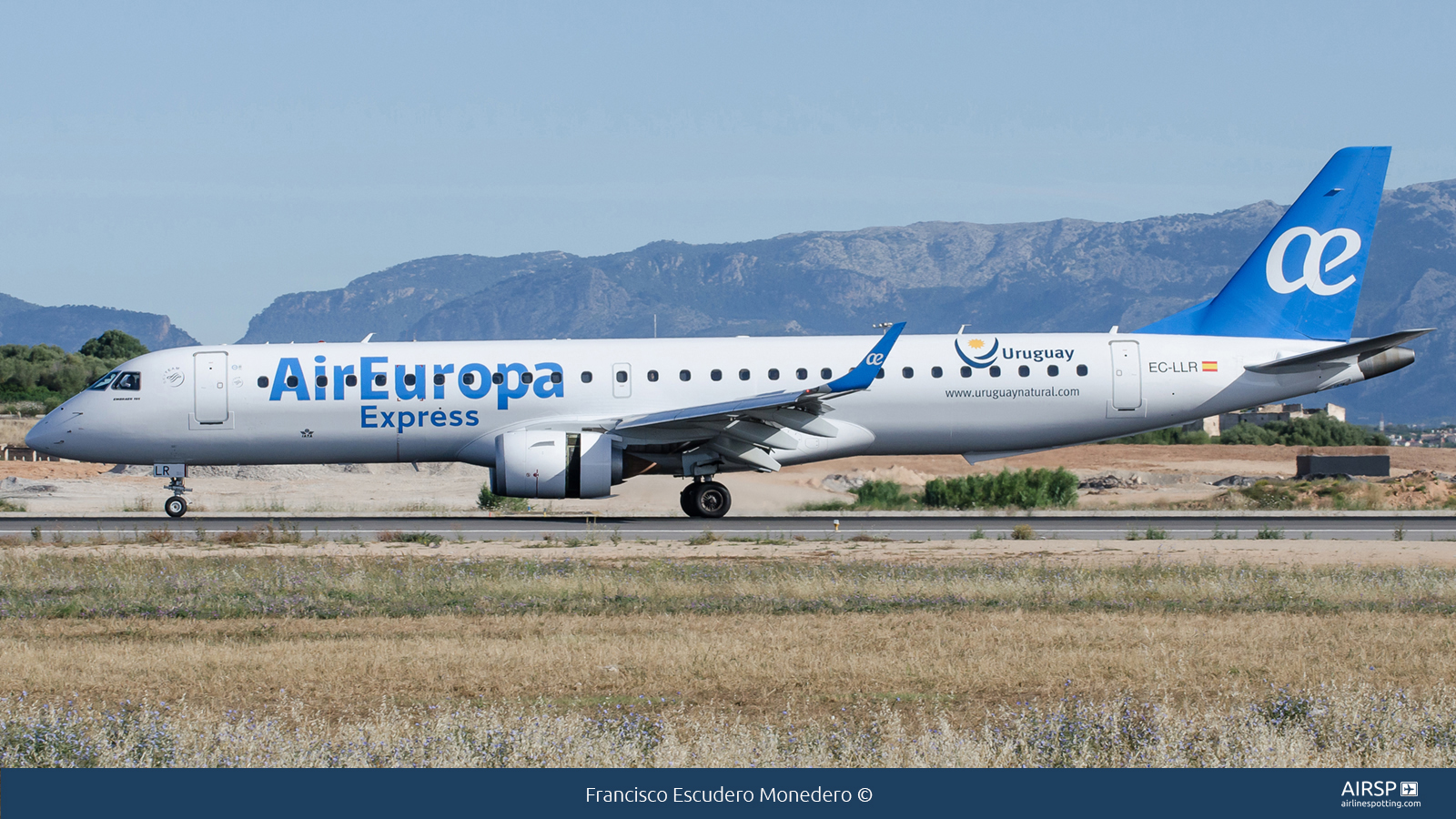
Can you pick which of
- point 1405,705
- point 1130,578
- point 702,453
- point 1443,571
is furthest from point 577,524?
point 1405,705

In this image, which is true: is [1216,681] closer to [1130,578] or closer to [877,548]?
[1130,578]

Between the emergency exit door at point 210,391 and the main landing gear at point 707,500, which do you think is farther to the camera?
the main landing gear at point 707,500

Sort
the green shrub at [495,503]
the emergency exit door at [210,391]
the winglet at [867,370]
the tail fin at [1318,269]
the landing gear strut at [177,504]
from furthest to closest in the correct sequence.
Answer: the green shrub at [495,503] → the tail fin at [1318,269] → the landing gear strut at [177,504] → the emergency exit door at [210,391] → the winglet at [867,370]

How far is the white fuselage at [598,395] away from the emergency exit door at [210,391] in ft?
0.11

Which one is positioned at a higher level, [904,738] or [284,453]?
[284,453]

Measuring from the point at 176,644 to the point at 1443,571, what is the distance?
15.3 meters

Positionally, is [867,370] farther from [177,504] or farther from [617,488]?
[177,504]

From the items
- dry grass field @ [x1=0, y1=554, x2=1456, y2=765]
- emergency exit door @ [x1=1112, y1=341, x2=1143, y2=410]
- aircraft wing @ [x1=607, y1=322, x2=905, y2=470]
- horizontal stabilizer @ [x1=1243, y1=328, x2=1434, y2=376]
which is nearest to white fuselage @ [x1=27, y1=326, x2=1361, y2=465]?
emergency exit door @ [x1=1112, y1=341, x2=1143, y2=410]

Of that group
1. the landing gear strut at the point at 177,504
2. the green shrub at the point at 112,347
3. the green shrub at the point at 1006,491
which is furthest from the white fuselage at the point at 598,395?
the green shrub at the point at 112,347

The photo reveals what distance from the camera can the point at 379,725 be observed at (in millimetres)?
9312

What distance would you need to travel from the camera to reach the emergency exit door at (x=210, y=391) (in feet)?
94.8

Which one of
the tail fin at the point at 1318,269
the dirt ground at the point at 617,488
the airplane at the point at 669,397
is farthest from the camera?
the dirt ground at the point at 617,488

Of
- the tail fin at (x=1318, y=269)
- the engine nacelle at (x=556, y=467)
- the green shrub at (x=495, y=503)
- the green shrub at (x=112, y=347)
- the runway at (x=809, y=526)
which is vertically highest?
the green shrub at (x=112, y=347)

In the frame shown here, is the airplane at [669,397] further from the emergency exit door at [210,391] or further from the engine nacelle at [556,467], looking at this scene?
the engine nacelle at [556,467]
